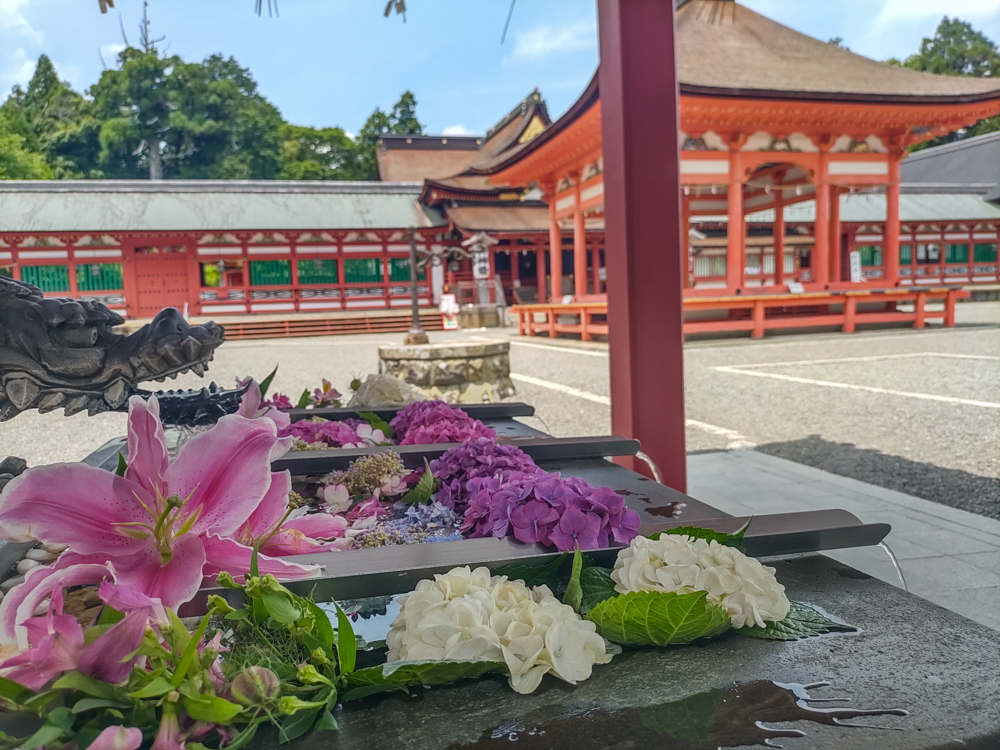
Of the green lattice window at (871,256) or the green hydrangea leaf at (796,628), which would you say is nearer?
the green hydrangea leaf at (796,628)

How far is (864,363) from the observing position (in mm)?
8000

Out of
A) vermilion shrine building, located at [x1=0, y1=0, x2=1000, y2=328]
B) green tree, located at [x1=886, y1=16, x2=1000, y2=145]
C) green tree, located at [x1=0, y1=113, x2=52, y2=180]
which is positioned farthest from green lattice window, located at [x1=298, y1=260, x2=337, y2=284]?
green tree, located at [x1=886, y1=16, x2=1000, y2=145]

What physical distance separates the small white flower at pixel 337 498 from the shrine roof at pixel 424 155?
2383 cm

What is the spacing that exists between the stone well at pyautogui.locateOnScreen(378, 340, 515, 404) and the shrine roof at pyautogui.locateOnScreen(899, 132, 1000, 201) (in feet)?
76.2

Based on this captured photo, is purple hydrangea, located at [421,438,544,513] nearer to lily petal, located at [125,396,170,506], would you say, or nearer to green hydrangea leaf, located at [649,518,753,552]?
green hydrangea leaf, located at [649,518,753,552]

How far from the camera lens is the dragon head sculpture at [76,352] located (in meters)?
1.08

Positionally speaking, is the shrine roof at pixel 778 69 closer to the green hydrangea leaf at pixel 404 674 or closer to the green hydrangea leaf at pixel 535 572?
the green hydrangea leaf at pixel 535 572

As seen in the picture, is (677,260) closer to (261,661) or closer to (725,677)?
(725,677)

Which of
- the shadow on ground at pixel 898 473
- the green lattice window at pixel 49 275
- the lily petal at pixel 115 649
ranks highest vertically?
the green lattice window at pixel 49 275

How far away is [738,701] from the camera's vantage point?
719 millimetres

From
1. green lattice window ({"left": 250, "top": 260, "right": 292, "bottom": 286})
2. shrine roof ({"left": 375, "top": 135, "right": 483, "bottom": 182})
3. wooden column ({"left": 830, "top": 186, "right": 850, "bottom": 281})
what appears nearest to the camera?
wooden column ({"left": 830, "top": 186, "right": 850, "bottom": 281})

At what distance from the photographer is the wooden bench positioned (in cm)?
1128

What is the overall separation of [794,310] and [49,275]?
1599 centimetres

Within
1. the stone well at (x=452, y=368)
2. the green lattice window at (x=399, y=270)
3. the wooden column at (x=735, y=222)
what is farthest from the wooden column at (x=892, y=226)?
the green lattice window at (x=399, y=270)
